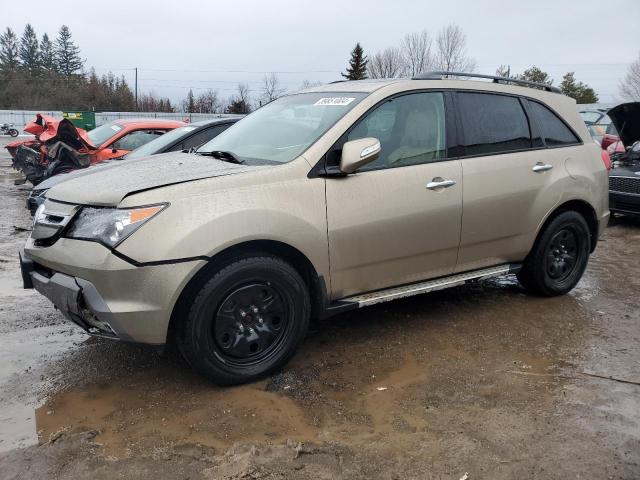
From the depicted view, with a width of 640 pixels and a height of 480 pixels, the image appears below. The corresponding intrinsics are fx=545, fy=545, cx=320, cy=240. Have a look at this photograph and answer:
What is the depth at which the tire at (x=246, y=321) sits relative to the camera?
3049mm

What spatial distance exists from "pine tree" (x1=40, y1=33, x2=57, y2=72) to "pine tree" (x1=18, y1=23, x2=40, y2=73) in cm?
55


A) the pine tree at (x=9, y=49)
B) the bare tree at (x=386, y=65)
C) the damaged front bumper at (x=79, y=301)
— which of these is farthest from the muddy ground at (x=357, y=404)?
the pine tree at (x=9, y=49)

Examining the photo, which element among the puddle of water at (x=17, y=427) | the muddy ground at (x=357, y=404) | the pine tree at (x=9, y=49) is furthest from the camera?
the pine tree at (x=9, y=49)

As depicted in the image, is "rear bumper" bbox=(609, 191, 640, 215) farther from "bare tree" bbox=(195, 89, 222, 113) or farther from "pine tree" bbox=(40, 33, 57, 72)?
"pine tree" bbox=(40, 33, 57, 72)

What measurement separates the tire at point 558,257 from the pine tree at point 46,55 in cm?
8951

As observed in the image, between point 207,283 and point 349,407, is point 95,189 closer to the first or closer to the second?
point 207,283

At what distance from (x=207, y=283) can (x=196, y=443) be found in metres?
0.83

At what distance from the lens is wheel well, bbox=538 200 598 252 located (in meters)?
4.70

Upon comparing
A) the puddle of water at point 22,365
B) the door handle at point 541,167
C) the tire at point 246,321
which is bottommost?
the puddle of water at point 22,365

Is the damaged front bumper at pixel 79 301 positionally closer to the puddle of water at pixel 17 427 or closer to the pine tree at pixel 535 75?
the puddle of water at pixel 17 427

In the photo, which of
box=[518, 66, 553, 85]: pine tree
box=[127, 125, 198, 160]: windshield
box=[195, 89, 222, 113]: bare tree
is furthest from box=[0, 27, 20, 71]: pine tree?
box=[127, 125, 198, 160]: windshield

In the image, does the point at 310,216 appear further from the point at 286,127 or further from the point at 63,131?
the point at 63,131

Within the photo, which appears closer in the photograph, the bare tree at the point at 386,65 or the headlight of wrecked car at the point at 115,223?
the headlight of wrecked car at the point at 115,223

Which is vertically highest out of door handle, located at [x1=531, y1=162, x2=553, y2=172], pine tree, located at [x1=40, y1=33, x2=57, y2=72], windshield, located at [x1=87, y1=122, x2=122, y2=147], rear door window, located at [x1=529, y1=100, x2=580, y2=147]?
pine tree, located at [x1=40, y1=33, x2=57, y2=72]
